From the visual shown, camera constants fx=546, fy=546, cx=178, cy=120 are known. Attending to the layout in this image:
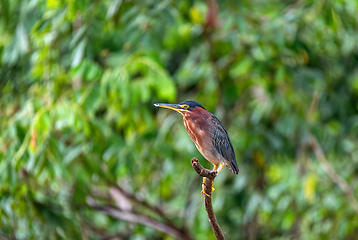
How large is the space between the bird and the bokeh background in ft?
5.65

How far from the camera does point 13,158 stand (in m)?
3.68

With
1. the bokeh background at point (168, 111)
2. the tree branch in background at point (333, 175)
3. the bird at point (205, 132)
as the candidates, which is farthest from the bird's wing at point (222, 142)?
the tree branch in background at point (333, 175)

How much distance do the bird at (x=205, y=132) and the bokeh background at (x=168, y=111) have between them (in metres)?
1.72

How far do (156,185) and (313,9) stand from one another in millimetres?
2452

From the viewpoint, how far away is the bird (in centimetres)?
177

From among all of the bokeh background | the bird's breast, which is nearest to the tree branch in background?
the bokeh background

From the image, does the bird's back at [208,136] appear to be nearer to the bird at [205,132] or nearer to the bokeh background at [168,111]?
the bird at [205,132]

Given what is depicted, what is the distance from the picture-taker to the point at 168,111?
546 cm

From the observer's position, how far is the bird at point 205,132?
1.77 meters

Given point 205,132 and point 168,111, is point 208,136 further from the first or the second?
point 168,111

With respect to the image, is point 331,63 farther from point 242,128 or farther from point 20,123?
point 20,123

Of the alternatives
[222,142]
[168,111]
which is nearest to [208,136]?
[222,142]

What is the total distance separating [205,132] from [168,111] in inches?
143

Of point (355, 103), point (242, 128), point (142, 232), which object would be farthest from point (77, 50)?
point (355, 103)
